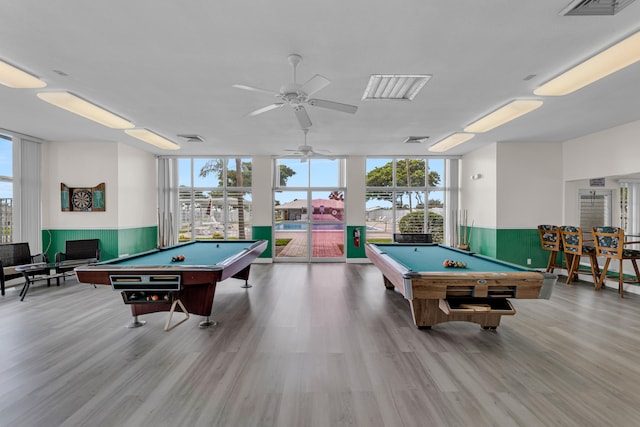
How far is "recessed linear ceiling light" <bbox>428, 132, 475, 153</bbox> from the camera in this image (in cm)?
602

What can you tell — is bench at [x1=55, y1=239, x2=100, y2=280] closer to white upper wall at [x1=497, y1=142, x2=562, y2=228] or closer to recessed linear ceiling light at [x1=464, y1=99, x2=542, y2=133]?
recessed linear ceiling light at [x1=464, y1=99, x2=542, y2=133]

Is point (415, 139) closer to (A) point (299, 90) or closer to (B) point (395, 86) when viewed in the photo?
(B) point (395, 86)

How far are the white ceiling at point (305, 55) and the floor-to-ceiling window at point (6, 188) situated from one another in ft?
2.49

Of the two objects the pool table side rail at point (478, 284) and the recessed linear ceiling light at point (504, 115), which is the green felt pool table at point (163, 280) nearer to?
the pool table side rail at point (478, 284)

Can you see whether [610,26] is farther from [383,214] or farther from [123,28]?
[383,214]

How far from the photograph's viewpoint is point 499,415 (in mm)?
2029

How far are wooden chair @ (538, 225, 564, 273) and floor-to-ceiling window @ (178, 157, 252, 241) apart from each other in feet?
22.5

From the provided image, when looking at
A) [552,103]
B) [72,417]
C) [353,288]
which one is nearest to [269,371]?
[72,417]

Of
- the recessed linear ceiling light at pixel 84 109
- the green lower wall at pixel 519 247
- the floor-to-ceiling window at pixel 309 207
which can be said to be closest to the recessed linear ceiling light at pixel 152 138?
the recessed linear ceiling light at pixel 84 109

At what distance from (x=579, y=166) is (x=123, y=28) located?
7.74 metres

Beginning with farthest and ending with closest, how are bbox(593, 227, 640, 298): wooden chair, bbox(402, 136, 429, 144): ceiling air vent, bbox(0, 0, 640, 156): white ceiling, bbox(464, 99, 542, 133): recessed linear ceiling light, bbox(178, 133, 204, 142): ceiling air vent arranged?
bbox(402, 136, 429, 144): ceiling air vent
bbox(178, 133, 204, 142): ceiling air vent
bbox(593, 227, 640, 298): wooden chair
bbox(464, 99, 542, 133): recessed linear ceiling light
bbox(0, 0, 640, 156): white ceiling

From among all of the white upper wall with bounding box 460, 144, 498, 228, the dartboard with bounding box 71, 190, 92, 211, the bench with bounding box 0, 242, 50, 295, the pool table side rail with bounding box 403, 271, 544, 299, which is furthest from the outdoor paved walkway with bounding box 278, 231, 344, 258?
the pool table side rail with bounding box 403, 271, 544, 299

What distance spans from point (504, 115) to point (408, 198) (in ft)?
12.6

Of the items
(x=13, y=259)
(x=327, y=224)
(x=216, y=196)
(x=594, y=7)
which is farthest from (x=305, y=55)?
(x=216, y=196)
